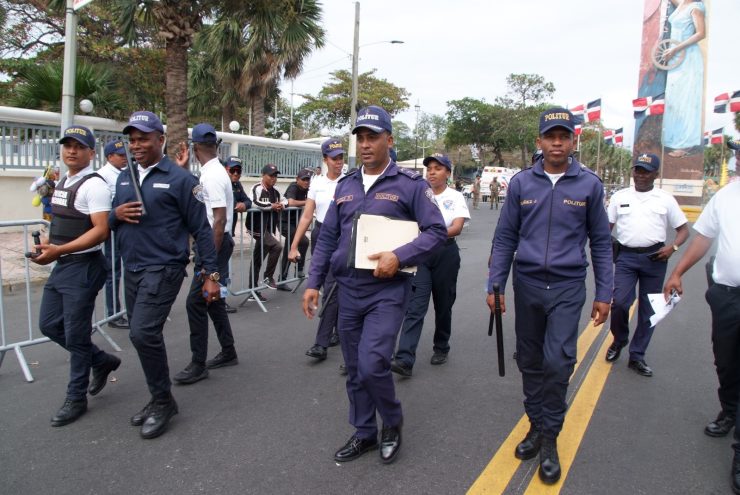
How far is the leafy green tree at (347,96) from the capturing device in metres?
40.2

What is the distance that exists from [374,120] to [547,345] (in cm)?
161

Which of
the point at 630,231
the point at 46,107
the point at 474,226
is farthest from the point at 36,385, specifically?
the point at 474,226

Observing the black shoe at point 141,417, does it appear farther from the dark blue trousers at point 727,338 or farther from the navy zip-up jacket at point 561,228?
the dark blue trousers at point 727,338

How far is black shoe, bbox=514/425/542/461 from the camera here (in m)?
3.27

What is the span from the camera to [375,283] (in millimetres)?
3123

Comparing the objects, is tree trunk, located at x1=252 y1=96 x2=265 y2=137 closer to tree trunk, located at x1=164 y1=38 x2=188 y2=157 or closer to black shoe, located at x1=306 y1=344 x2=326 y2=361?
tree trunk, located at x1=164 y1=38 x2=188 y2=157

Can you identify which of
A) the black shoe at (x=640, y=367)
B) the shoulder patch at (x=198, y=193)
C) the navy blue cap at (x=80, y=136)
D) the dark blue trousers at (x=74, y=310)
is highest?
the navy blue cap at (x=80, y=136)

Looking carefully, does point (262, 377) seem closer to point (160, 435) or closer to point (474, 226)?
point (160, 435)

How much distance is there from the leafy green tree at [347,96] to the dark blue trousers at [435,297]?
35444 mm

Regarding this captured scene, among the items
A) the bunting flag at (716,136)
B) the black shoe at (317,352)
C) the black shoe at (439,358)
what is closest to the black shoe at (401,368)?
the black shoe at (439,358)

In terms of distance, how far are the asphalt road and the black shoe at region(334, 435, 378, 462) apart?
49mm

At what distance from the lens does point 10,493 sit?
2824mm

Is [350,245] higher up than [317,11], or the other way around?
[317,11]

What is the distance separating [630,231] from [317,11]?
36.7ft
